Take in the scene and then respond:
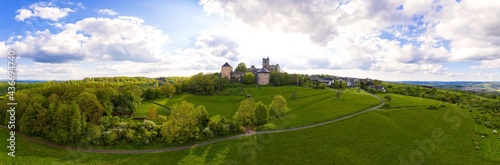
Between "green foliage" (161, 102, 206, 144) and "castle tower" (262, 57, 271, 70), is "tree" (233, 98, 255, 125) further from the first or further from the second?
"castle tower" (262, 57, 271, 70)

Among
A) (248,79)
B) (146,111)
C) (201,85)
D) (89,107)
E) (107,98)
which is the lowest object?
(146,111)

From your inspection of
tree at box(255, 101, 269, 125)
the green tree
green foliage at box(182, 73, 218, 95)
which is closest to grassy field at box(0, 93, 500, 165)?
the green tree

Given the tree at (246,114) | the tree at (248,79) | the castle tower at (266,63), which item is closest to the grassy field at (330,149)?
the tree at (246,114)

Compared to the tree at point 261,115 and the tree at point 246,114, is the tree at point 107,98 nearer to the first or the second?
the tree at point 246,114

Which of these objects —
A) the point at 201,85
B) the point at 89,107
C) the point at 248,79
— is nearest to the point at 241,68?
the point at 248,79

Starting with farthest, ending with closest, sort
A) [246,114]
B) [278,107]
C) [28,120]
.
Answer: [278,107]
[246,114]
[28,120]

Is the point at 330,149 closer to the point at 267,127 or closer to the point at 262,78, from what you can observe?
the point at 267,127
